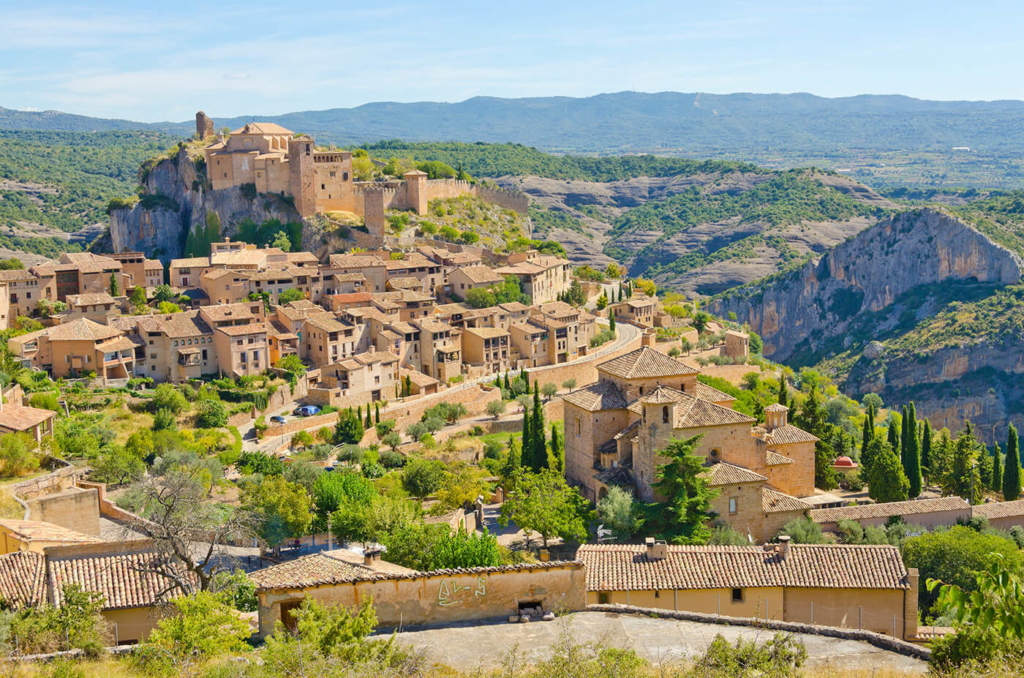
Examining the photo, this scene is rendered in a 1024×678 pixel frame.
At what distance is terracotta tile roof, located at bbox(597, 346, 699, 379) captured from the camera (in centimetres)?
3412

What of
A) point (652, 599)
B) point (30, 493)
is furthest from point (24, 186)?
point (652, 599)

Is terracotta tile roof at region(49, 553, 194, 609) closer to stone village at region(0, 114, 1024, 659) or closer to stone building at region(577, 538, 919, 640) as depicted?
stone village at region(0, 114, 1024, 659)

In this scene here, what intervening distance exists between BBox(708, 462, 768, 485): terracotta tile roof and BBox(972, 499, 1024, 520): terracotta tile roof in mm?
9148

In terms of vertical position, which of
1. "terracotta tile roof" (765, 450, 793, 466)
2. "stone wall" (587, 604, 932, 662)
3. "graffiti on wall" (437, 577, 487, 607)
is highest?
"graffiti on wall" (437, 577, 487, 607)

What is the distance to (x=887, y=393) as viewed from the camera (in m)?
93.9

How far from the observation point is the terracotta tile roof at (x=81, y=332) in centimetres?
5031

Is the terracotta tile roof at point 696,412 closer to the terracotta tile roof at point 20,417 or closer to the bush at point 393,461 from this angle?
the bush at point 393,461

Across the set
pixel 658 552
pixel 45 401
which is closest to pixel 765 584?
pixel 658 552

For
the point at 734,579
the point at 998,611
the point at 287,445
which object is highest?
the point at 998,611

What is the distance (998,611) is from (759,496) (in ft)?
68.0

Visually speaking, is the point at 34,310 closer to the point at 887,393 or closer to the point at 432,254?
the point at 432,254

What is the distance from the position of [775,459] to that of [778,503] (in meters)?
4.10

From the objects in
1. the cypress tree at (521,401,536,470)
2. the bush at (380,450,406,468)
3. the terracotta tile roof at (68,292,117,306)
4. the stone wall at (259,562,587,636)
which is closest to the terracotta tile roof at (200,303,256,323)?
the terracotta tile roof at (68,292,117,306)

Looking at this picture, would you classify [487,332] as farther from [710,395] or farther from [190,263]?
[710,395]
